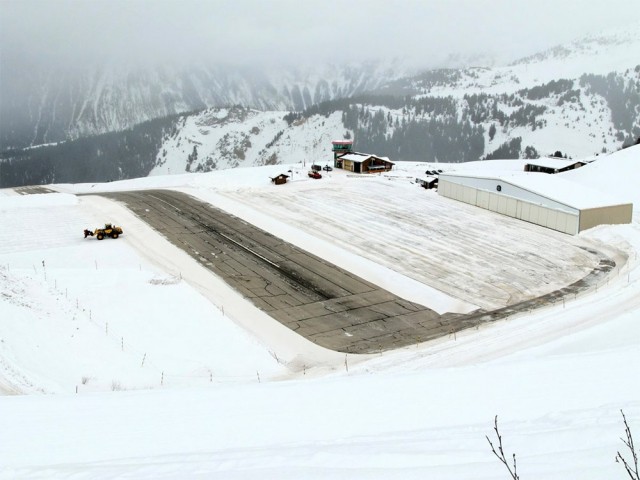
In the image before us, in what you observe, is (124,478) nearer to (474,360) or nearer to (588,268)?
(474,360)

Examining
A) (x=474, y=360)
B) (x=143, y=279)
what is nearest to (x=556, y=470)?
(x=474, y=360)

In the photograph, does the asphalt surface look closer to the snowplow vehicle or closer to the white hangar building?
the snowplow vehicle

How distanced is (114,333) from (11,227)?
26.6m

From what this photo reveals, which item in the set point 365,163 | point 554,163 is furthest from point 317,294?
point 554,163

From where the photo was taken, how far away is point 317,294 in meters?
30.4

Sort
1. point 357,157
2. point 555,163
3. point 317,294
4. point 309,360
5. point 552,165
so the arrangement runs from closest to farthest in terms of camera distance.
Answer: point 309,360 → point 317,294 → point 552,165 → point 555,163 → point 357,157

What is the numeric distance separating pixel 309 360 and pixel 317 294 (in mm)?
7970

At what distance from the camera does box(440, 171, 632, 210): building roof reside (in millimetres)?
43344

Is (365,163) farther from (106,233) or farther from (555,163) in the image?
(106,233)

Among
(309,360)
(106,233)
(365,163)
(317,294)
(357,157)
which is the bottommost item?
(365,163)

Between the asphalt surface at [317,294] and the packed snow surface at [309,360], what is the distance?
946mm

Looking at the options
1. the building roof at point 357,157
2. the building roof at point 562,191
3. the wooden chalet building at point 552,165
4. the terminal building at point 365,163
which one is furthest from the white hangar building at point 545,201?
the wooden chalet building at point 552,165

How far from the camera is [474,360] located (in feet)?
71.2

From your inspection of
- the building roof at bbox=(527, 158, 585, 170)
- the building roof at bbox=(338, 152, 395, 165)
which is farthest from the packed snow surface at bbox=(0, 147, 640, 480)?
the building roof at bbox=(338, 152, 395, 165)
